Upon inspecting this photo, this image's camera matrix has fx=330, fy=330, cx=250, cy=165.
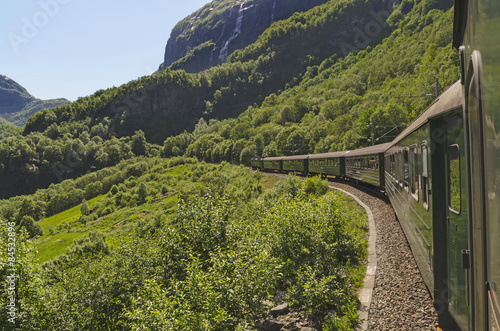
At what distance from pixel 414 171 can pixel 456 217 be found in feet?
9.83

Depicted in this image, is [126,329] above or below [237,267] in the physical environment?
below

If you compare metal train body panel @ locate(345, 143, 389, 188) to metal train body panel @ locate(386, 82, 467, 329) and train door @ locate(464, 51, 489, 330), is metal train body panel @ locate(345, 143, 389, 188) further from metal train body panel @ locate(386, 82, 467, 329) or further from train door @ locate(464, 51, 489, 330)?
train door @ locate(464, 51, 489, 330)

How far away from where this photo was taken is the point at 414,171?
7.01 metres

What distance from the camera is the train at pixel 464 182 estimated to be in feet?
6.19

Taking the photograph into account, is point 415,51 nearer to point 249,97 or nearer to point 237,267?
point 237,267

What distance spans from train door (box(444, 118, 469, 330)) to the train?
1 centimetres

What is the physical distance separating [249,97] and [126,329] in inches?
7218

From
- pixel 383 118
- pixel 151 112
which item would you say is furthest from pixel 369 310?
pixel 151 112

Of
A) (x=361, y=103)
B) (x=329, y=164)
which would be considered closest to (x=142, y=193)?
(x=329, y=164)

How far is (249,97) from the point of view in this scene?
18862 centimetres

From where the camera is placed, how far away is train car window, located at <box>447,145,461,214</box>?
408cm

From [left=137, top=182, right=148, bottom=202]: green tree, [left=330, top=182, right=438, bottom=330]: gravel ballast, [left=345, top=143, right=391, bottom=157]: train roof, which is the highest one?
[left=345, top=143, right=391, bottom=157]: train roof

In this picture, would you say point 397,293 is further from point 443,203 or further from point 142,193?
point 142,193

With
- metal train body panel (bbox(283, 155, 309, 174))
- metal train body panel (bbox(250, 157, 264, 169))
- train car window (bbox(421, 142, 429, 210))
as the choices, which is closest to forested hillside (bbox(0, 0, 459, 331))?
train car window (bbox(421, 142, 429, 210))
